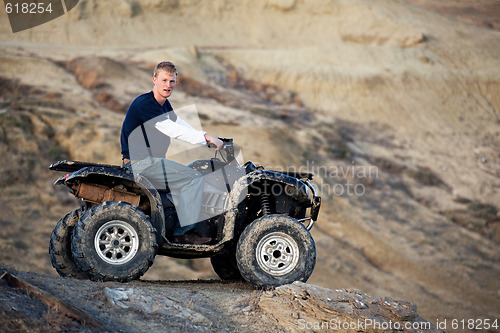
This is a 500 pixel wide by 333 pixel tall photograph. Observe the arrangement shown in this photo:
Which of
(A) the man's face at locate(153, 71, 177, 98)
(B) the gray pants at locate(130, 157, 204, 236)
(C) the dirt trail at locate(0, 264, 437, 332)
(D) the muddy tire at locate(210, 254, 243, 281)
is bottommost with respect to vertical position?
(D) the muddy tire at locate(210, 254, 243, 281)

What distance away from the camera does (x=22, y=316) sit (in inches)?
222

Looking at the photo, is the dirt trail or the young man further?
the young man

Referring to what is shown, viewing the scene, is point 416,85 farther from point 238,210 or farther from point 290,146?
point 238,210

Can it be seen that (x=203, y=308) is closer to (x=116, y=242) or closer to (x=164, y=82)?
(x=116, y=242)

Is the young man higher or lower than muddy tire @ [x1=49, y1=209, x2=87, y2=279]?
higher

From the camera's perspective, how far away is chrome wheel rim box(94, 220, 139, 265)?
7.43m

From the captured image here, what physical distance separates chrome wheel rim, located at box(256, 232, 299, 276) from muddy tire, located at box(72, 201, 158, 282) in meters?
1.31

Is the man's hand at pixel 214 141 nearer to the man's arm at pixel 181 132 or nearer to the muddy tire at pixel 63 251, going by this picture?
the man's arm at pixel 181 132

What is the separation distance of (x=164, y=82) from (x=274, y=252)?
245 cm

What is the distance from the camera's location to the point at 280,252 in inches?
315

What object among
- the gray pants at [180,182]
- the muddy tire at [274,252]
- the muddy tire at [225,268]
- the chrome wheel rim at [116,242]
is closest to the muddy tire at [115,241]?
the chrome wheel rim at [116,242]

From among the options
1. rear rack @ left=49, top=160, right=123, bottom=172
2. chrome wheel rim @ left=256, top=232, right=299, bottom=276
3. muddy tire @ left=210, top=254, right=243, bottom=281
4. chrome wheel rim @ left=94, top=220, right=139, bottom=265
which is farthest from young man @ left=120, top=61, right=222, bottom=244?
muddy tire @ left=210, top=254, right=243, bottom=281

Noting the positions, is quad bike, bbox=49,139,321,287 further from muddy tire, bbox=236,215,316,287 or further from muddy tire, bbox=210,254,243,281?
muddy tire, bbox=210,254,243,281

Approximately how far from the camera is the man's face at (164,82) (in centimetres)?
785
